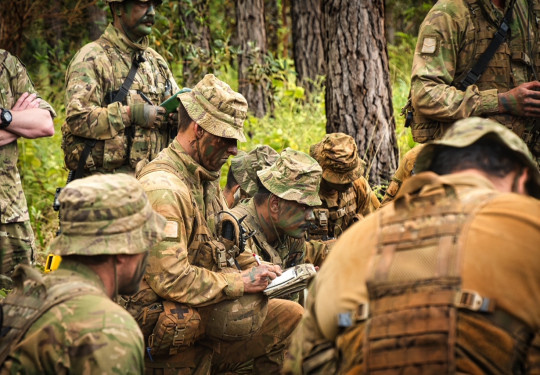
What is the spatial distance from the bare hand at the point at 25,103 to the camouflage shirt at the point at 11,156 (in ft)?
0.15

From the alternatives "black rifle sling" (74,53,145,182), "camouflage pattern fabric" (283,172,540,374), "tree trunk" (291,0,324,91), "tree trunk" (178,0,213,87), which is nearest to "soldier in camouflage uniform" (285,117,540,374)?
"camouflage pattern fabric" (283,172,540,374)

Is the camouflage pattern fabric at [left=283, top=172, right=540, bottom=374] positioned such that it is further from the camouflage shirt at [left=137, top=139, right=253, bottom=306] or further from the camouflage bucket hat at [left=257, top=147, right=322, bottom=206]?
the camouflage bucket hat at [left=257, top=147, right=322, bottom=206]

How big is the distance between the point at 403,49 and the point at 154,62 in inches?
451

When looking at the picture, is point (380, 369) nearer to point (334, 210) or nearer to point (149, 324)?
point (149, 324)

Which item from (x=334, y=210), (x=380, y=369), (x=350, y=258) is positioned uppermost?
(x=350, y=258)

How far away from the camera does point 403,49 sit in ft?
55.3

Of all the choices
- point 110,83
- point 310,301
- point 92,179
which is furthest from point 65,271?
point 110,83

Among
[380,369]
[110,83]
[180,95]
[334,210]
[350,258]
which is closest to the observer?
[380,369]

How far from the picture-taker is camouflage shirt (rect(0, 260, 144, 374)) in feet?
9.71

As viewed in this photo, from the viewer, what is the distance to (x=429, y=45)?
5.55m

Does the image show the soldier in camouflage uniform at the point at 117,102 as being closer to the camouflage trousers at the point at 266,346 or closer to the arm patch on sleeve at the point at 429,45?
the camouflage trousers at the point at 266,346

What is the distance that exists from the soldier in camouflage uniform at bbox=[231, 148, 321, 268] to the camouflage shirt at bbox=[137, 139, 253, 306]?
0.46 m

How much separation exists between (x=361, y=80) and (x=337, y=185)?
5.03 ft

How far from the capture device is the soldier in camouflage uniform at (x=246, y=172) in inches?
267
